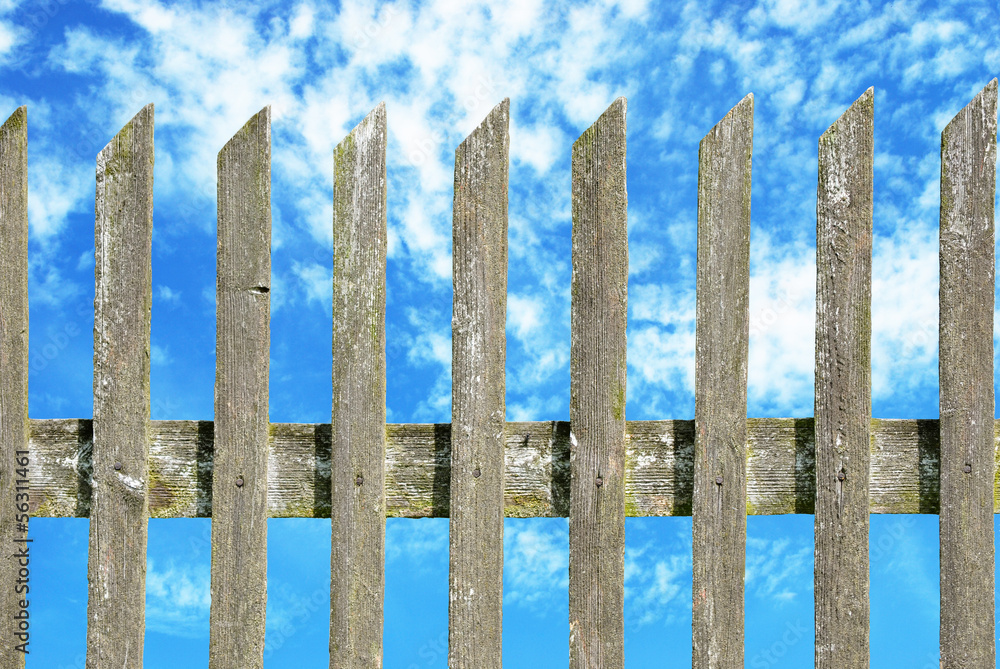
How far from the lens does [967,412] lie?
122 inches

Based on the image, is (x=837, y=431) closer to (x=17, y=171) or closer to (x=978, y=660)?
(x=978, y=660)

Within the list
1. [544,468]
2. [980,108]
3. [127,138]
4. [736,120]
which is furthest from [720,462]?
[127,138]

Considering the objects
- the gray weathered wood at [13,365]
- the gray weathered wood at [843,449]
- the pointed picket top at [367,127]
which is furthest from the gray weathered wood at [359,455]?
the gray weathered wood at [843,449]

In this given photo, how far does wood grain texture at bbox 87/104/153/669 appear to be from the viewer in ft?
10.0

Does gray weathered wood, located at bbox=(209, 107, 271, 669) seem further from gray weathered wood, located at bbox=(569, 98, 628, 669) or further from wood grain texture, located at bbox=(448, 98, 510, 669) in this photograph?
gray weathered wood, located at bbox=(569, 98, 628, 669)

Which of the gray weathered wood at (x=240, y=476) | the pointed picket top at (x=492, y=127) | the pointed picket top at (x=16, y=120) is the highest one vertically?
the pointed picket top at (x=16, y=120)

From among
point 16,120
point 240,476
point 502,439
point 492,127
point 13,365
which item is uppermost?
point 16,120

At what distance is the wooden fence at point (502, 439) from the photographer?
2.94 meters

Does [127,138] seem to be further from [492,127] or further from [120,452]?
[492,127]

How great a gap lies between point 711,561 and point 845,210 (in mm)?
1517

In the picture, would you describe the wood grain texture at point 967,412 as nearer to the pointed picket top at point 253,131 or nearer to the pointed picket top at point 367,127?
the pointed picket top at point 367,127

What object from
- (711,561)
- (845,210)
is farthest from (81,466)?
(845,210)

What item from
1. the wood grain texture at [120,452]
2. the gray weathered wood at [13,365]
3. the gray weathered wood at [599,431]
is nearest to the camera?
the gray weathered wood at [599,431]

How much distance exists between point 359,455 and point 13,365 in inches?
61.5
